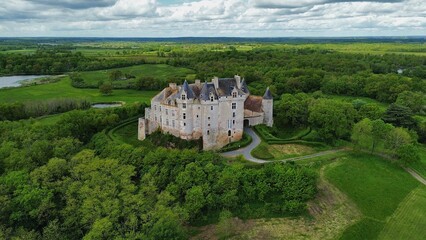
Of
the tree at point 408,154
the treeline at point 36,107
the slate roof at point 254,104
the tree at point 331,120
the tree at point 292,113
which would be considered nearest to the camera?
the tree at point 408,154

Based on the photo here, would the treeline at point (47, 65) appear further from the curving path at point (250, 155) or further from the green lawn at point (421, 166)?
the green lawn at point (421, 166)

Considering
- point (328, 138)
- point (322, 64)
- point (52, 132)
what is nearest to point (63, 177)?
point (52, 132)

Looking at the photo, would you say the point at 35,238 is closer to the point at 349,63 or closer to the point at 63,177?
the point at 63,177

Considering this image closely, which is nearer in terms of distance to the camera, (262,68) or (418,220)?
(418,220)

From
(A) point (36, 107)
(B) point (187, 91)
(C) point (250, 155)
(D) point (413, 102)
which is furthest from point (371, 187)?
(A) point (36, 107)

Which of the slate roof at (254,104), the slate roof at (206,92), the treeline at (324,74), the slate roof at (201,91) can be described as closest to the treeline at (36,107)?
the slate roof at (201,91)

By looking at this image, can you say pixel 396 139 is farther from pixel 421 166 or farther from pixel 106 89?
pixel 106 89

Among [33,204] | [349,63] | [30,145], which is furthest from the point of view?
[349,63]
